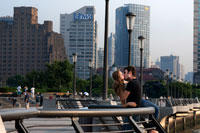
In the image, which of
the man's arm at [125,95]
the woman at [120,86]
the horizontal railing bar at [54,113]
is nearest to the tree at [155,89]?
the woman at [120,86]

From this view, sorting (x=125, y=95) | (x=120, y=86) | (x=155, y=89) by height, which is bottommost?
(x=155, y=89)

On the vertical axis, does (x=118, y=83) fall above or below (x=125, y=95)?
above

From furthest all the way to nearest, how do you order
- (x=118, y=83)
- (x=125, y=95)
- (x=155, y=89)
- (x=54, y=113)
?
(x=155, y=89) < (x=118, y=83) < (x=125, y=95) < (x=54, y=113)

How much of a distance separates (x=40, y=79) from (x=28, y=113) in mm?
133921

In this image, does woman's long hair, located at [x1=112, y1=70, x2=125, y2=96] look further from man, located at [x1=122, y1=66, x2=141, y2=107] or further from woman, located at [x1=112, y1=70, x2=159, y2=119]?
man, located at [x1=122, y1=66, x2=141, y2=107]

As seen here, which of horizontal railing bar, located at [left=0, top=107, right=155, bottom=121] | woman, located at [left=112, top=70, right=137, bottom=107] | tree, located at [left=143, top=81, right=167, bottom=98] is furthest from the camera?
tree, located at [left=143, top=81, right=167, bottom=98]

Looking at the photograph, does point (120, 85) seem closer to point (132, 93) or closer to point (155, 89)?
point (132, 93)

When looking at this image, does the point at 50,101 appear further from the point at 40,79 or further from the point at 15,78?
the point at 15,78

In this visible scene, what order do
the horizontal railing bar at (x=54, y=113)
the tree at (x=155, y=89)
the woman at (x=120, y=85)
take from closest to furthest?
the horizontal railing bar at (x=54, y=113) → the woman at (x=120, y=85) → the tree at (x=155, y=89)

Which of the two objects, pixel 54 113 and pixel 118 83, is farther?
pixel 118 83

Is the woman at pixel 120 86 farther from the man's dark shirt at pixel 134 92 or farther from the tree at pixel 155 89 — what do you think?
the tree at pixel 155 89

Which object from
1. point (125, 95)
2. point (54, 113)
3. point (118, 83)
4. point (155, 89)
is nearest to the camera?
point (54, 113)

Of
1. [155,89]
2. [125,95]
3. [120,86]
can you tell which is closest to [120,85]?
Result: [120,86]

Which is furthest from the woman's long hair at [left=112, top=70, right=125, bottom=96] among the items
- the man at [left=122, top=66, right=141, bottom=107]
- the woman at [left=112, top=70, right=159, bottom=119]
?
the man at [left=122, top=66, right=141, bottom=107]
